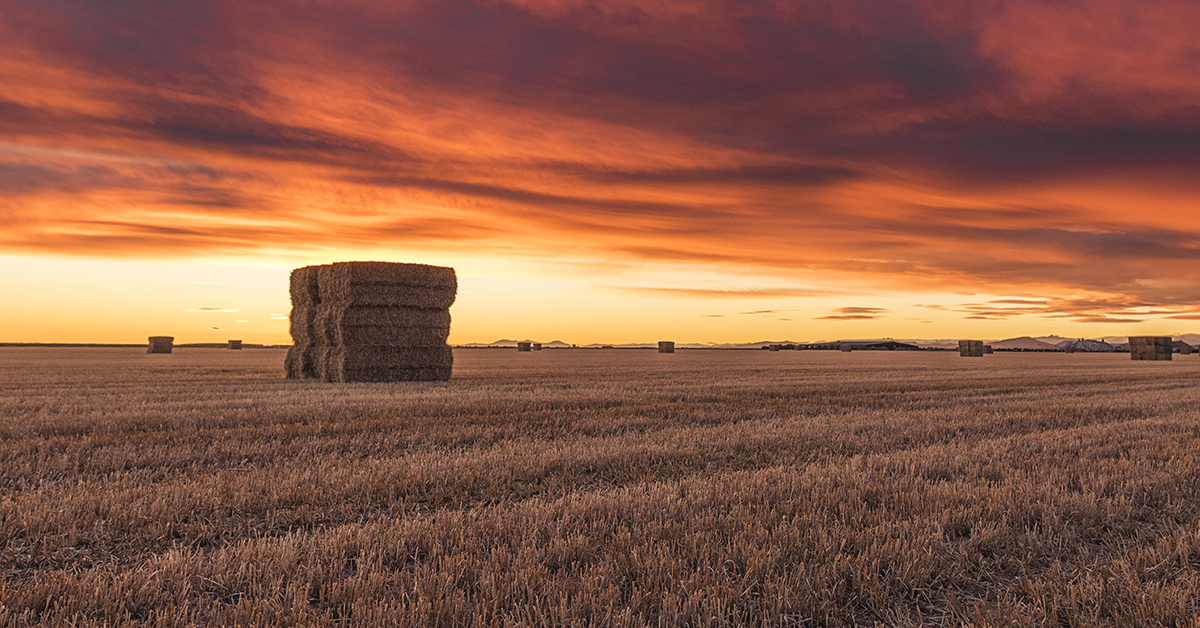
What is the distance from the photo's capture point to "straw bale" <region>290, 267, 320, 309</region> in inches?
834

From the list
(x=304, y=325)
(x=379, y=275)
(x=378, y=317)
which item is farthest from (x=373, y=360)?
(x=304, y=325)

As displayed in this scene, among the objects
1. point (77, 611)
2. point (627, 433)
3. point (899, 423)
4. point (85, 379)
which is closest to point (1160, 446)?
point (899, 423)

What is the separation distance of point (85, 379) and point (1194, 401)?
26.4 metres

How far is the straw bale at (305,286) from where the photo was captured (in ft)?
69.5

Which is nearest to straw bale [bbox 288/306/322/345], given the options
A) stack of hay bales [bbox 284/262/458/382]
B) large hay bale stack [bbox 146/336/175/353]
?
stack of hay bales [bbox 284/262/458/382]

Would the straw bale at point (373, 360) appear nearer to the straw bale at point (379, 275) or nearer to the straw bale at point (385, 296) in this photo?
the straw bale at point (385, 296)

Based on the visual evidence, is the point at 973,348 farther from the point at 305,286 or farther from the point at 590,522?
the point at 590,522

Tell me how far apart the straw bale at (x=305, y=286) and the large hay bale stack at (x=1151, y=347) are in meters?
60.1

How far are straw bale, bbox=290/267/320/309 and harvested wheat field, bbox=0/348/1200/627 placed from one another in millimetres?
10953

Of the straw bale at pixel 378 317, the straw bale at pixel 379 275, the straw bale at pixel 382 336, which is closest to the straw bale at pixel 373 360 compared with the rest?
the straw bale at pixel 382 336

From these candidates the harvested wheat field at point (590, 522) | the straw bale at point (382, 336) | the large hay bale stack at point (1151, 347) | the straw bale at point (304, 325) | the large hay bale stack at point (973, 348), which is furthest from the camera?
the large hay bale stack at point (973, 348)

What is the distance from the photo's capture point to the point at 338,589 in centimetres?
359

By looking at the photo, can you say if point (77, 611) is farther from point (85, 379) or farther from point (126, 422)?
point (85, 379)

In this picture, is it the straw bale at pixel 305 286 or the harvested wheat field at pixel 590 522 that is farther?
the straw bale at pixel 305 286
